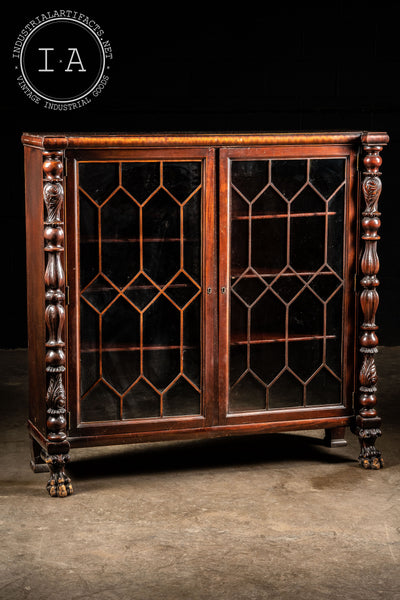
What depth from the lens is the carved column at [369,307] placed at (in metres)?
4.31

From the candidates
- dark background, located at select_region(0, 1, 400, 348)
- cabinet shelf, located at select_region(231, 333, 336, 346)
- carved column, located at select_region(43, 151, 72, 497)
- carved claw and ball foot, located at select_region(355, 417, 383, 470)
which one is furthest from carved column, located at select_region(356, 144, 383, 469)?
dark background, located at select_region(0, 1, 400, 348)

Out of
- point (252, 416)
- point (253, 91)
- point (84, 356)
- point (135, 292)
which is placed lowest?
point (252, 416)

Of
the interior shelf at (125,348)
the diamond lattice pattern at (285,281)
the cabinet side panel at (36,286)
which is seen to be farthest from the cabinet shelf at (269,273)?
the cabinet side panel at (36,286)

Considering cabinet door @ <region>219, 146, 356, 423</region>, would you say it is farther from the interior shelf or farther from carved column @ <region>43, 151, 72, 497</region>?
carved column @ <region>43, 151, 72, 497</region>

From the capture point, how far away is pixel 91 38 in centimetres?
627

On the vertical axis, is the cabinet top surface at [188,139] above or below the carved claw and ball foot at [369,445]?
above

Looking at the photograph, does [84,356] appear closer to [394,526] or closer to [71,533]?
[71,533]

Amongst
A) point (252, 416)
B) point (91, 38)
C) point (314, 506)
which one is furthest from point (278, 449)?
point (91, 38)

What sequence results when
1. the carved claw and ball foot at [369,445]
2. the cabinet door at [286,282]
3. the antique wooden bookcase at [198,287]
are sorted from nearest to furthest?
the antique wooden bookcase at [198,287] → the cabinet door at [286,282] → the carved claw and ball foot at [369,445]

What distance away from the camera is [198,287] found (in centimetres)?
427

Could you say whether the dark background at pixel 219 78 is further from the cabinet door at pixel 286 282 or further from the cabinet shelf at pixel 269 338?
the cabinet shelf at pixel 269 338

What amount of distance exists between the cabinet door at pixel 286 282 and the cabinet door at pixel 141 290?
0.36 feet

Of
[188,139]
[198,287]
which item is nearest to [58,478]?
[198,287]

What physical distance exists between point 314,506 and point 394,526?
0.35m
